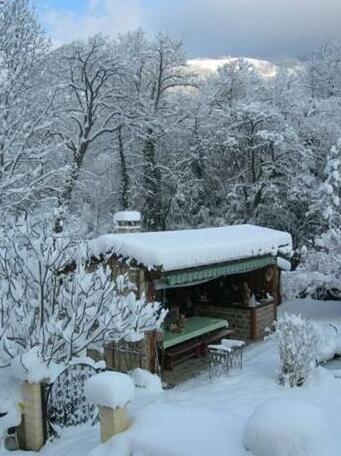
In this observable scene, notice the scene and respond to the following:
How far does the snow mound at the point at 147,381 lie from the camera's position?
391 inches

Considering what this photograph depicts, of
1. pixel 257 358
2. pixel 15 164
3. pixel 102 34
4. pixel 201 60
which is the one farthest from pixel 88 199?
pixel 257 358

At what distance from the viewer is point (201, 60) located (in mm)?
30703

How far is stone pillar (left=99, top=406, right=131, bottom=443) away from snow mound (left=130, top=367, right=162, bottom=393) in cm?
348

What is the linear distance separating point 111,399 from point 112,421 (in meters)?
0.24

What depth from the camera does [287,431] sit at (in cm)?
488

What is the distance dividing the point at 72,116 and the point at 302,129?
10.1 metres

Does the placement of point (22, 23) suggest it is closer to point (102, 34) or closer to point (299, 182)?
point (102, 34)

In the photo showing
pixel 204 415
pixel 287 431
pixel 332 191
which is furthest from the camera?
pixel 332 191

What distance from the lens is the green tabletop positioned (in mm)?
11643

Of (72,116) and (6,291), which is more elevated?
(72,116)

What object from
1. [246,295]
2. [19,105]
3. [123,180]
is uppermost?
[19,105]

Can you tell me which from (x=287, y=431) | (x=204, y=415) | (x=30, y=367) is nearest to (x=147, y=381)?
(x=30, y=367)

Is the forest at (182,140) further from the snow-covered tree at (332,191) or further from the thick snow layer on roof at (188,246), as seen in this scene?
the thick snow layer on roof at (188,246)

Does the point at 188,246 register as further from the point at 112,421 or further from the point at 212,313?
the point at 112,421
